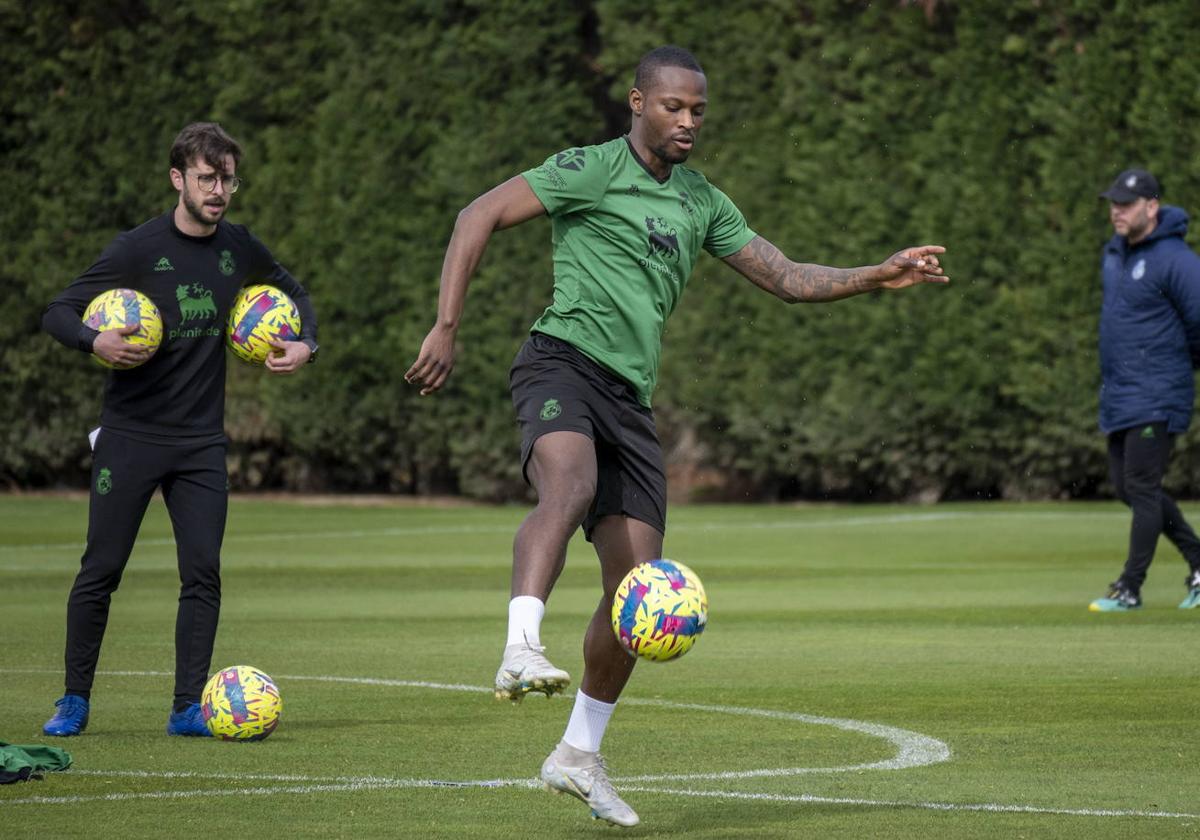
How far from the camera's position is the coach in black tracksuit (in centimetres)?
900

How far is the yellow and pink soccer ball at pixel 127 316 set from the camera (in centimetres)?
878

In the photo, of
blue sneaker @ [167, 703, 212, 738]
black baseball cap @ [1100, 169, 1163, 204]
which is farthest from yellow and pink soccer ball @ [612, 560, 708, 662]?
black baseball cap @ [1100, 169, 1163, 204]

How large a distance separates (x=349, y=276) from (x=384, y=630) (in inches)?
539

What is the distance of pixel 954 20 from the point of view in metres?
23.3

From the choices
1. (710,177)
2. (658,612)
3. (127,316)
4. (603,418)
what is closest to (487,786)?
(658,612)

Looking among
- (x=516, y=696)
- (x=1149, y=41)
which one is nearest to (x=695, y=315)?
(x=1149, y=41)

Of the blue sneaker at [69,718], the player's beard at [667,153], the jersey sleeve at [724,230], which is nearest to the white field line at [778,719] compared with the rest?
the jersey sleeve at [724,230]

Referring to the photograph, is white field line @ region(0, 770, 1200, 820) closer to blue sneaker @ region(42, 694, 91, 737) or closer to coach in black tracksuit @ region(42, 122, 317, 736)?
blue sneaker @ region(42, 694, 91, 737)

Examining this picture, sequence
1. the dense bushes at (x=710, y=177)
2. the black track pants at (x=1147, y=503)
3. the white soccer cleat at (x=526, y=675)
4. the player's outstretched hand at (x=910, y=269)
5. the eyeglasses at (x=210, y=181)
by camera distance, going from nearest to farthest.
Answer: the white soccer cleat at (x=526, y=675)
the player's outstretched hand at (x=910, y=269)
the eyeglasses at (x=210, y=181)
the black track pants at (x=1147, y=503)
the dense bushes at (x=710, y=177)

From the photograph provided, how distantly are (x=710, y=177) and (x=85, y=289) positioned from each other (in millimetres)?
16161

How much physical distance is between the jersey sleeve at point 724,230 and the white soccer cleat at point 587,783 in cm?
180

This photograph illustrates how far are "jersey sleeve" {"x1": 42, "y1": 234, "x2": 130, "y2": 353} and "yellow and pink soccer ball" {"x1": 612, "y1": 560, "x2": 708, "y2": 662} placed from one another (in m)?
3.16

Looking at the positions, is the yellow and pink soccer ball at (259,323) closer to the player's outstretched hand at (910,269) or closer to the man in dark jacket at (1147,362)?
the player's outstretched hand at (910,269)

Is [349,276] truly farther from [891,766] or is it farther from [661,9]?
[891,766]
